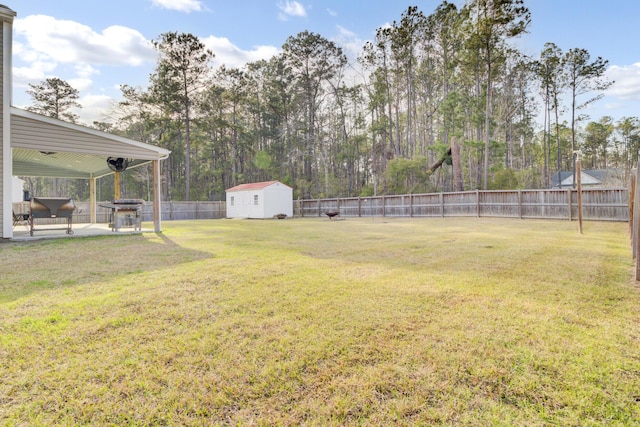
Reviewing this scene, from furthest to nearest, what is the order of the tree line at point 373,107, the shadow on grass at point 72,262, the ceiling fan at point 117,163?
the tree line at point 373,107, the ceiling fan at point 117,163, the shadow on grass at point 72,262

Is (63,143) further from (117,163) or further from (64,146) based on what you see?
(117,163)

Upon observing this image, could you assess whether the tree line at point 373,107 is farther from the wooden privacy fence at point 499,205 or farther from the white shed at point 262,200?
the white shed at point 262,200

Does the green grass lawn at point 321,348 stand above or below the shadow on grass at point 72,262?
below

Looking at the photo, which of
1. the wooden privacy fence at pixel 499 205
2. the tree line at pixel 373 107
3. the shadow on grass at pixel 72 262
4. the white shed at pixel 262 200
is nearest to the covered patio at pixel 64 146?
the shadow on grass at pixel 72 262

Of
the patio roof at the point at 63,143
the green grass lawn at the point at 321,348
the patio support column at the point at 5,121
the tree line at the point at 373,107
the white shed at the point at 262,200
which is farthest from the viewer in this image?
the tree line at the point at 373,107

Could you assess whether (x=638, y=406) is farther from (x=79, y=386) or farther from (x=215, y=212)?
(x=215, y=212)

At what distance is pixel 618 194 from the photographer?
12188 mm

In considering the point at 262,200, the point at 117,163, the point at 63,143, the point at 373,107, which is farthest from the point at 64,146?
the point at 373,107

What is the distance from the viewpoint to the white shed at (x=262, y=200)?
22.0 meters

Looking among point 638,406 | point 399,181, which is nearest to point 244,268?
point 638,406

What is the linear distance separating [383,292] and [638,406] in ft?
6.31

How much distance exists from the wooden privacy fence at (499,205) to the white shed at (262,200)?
248 centimetres

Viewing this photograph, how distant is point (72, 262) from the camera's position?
486 centimetres

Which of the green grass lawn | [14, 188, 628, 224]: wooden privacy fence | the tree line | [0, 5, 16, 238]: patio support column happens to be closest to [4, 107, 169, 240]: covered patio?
[0, 5, 16, 238]: patio support column
